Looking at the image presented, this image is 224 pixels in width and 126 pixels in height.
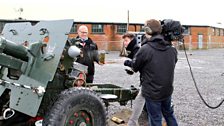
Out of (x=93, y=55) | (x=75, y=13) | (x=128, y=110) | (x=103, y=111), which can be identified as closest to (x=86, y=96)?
(x=103, y=111)

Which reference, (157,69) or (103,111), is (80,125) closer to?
(103,111)

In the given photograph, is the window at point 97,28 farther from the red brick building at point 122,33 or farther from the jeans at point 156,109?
the jeans at point 156,109

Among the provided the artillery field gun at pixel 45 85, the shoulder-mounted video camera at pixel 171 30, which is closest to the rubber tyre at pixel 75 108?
the artillery field gun at pixel 45 85

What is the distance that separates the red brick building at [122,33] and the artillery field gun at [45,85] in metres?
32.5

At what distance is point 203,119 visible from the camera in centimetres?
731

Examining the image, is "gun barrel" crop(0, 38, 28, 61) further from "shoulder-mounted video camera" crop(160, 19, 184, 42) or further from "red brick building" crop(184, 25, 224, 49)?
"red brick building" crop(184, 25, 224, 49)

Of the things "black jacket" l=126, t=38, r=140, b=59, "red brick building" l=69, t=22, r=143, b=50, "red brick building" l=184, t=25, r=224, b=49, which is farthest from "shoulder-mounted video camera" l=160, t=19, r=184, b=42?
"red brick building" l=184, t=25, r=224, b=49

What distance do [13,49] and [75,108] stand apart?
40.1 inches

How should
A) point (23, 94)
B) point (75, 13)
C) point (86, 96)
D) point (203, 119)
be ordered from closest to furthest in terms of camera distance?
point (23, 94), point (86, 96), point (203, 119), point (75, 13)

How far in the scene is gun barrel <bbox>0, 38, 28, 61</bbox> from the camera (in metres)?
4.45

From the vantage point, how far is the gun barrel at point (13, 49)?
14.6 feet

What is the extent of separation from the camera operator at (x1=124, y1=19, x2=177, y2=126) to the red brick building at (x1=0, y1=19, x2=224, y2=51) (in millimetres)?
32692

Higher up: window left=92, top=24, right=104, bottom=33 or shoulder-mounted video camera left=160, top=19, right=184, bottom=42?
shoulder-mounted video camera left=160, top=19, right=184, bottom=42

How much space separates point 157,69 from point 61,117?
4.23 feet
